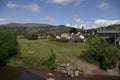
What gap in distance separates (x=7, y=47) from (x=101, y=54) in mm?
15325

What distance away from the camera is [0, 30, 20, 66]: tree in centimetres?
4133

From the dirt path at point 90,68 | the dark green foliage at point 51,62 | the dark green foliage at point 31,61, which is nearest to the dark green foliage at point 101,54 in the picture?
the dirt path at point 90,68

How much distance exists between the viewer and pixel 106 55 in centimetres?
4275

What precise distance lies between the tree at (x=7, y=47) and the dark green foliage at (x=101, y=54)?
12.4 metres

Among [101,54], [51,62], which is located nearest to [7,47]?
[51,62]

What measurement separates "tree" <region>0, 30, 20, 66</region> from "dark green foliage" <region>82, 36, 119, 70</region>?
12.4 metres

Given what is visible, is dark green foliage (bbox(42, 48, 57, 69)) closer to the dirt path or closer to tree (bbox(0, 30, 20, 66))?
the dirt path

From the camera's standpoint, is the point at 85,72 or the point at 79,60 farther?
the point at 79,60

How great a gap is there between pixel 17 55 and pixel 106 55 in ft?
49.7

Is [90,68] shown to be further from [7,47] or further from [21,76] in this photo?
[7,47]

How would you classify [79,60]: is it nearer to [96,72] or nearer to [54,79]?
[96,72]

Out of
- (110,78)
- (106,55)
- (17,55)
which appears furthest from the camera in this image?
(17,55)

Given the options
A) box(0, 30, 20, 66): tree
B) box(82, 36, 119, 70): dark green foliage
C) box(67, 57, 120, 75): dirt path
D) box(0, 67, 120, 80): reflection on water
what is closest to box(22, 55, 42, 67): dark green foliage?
box(0, 30, 20, 66): tree

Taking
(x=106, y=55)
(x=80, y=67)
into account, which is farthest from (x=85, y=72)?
(x=106, y=55)
